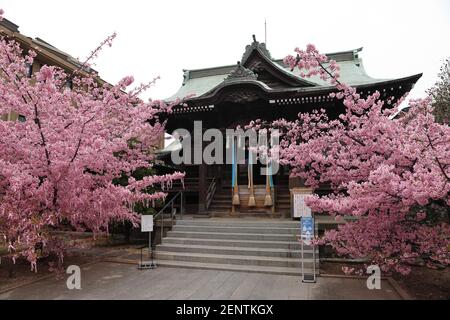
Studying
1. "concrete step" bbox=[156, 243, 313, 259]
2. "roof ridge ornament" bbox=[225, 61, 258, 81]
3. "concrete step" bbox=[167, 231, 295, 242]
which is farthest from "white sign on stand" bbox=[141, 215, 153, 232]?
"roof ridge ornament" bbox=[225, 61, 258, 81]

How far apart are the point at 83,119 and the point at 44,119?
1193mm

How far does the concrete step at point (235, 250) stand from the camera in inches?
293

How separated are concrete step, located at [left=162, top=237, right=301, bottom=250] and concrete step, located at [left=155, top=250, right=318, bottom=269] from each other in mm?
523

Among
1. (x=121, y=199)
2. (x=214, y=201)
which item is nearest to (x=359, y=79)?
(x=214, y=201)

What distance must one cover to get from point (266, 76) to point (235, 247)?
8.20 metres

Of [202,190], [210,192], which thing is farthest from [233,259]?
[210,192]

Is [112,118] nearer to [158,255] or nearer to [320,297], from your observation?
[158,255]

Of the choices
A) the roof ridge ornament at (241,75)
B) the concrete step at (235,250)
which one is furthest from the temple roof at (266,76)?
the concrete step at (235,250)

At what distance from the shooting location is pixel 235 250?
311 inches

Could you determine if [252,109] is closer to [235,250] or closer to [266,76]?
[266,76]

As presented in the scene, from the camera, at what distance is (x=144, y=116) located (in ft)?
24.9

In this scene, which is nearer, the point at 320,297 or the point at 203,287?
the point at 320,297

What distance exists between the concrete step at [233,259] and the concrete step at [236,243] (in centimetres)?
52

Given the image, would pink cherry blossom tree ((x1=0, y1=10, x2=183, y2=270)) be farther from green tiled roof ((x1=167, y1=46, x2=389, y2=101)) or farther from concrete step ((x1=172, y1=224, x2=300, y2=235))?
green tiled roof ((x1=167, y1=46, x2=389, y2=101))
